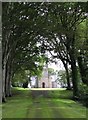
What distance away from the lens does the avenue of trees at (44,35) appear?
28203mm

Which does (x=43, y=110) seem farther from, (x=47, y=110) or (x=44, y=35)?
(x=44, y=35)

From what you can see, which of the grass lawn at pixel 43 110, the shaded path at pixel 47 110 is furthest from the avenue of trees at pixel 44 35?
the shaded path at pixel 47 110

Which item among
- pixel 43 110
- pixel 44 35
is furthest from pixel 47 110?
pixel 44 35

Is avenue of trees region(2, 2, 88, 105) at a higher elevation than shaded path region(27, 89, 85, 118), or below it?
higher

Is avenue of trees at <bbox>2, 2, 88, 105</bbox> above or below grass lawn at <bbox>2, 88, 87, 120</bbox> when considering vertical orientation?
above

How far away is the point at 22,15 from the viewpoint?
1122 inches

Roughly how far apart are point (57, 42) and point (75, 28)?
5080mm

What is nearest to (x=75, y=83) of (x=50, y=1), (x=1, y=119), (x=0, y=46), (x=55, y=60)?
(x=55, y=60)

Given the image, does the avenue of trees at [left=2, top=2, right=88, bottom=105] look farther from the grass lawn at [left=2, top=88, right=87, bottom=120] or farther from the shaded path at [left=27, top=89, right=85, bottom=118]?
the shaded path at [left=27, top=89, right=85, bottom=118]

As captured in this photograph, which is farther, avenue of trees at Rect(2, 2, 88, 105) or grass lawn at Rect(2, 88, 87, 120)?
avenue of trees at Rect(2, 2, 88, 105)

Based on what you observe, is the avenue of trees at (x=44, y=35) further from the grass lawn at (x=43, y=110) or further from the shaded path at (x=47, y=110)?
the shaded path at (x=47, y=110)

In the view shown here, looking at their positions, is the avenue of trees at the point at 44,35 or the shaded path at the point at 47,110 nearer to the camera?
the shaded path at the point at 47,110

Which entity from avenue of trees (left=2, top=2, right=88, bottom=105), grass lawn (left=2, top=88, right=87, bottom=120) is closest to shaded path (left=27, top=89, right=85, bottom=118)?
grass lawn (left=2, top=88, right=87, bottom=120)

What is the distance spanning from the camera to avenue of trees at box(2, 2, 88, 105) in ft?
92.5
